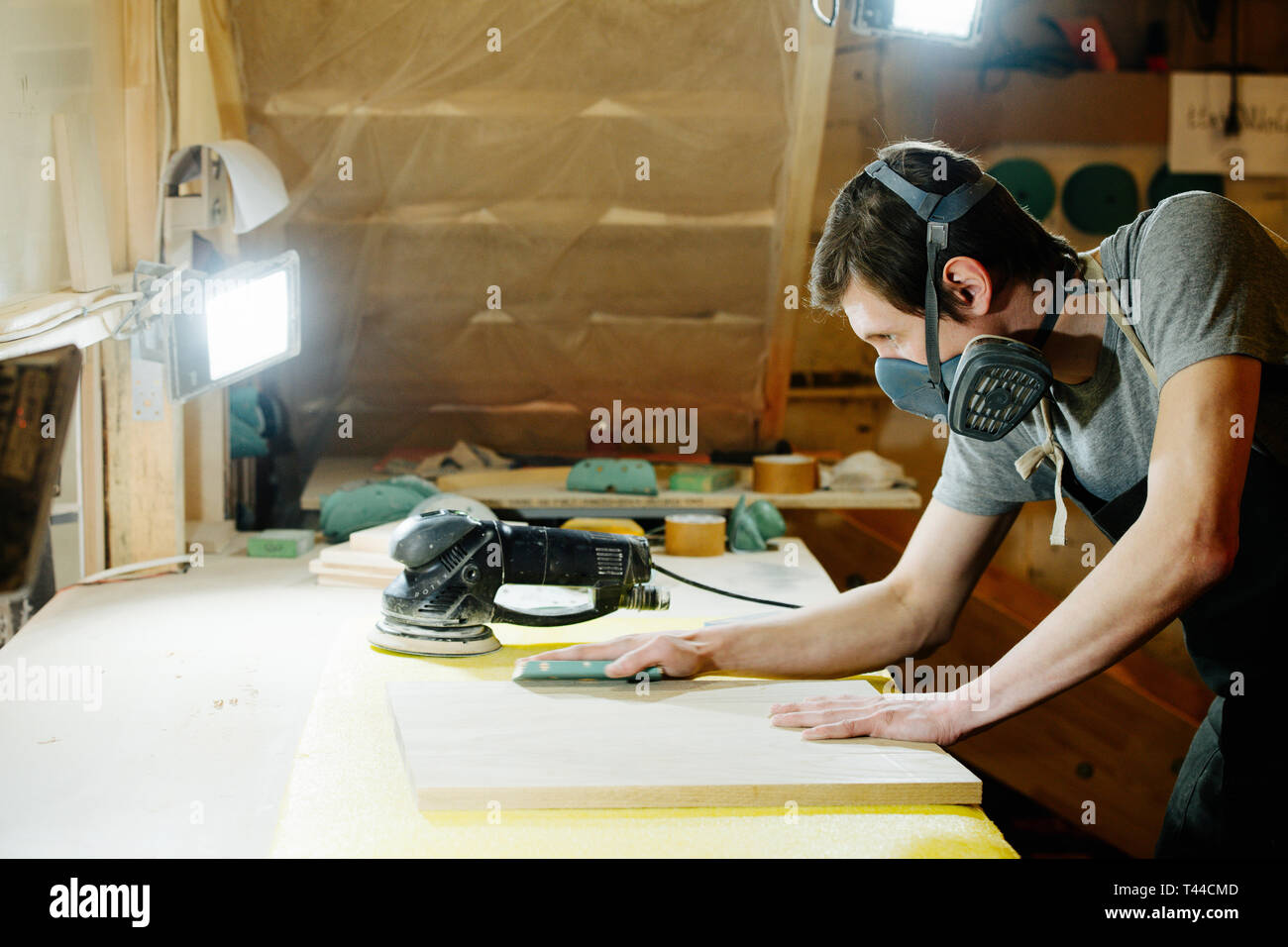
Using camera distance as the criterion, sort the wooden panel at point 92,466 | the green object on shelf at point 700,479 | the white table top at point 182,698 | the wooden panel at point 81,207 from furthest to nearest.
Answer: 1. the green object on shelf at point 700,479
2. the wooden panel at point 92,466
3. the wooden panel at point 81,207
4. the white table top at point 182,698

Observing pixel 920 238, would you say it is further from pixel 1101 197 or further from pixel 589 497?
pixel 1101 197

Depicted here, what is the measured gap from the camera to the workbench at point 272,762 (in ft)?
3.16

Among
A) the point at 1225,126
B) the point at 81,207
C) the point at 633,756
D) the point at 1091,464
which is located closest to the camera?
the point at 633,756

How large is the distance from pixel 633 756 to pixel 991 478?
0.68 metres

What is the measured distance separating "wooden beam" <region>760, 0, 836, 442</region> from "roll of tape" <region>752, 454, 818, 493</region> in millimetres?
715

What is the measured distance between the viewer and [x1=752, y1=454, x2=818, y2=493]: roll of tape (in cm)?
317

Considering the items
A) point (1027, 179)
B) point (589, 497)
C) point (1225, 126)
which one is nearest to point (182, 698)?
point (589, 497)

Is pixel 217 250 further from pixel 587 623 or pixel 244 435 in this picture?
pixel 587 623

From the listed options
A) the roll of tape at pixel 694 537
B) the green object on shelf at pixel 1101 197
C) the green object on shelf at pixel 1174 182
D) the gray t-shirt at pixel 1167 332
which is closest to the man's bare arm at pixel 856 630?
the gray t-shirt at pixel 1167 332

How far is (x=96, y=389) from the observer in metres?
2.31

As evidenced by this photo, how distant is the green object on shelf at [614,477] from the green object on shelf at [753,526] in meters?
0.34

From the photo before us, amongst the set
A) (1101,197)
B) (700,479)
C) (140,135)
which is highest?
(1101,197)

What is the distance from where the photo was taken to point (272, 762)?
4.07ft

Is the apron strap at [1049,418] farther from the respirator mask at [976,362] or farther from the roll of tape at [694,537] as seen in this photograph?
the roll of tape at [694,537]
